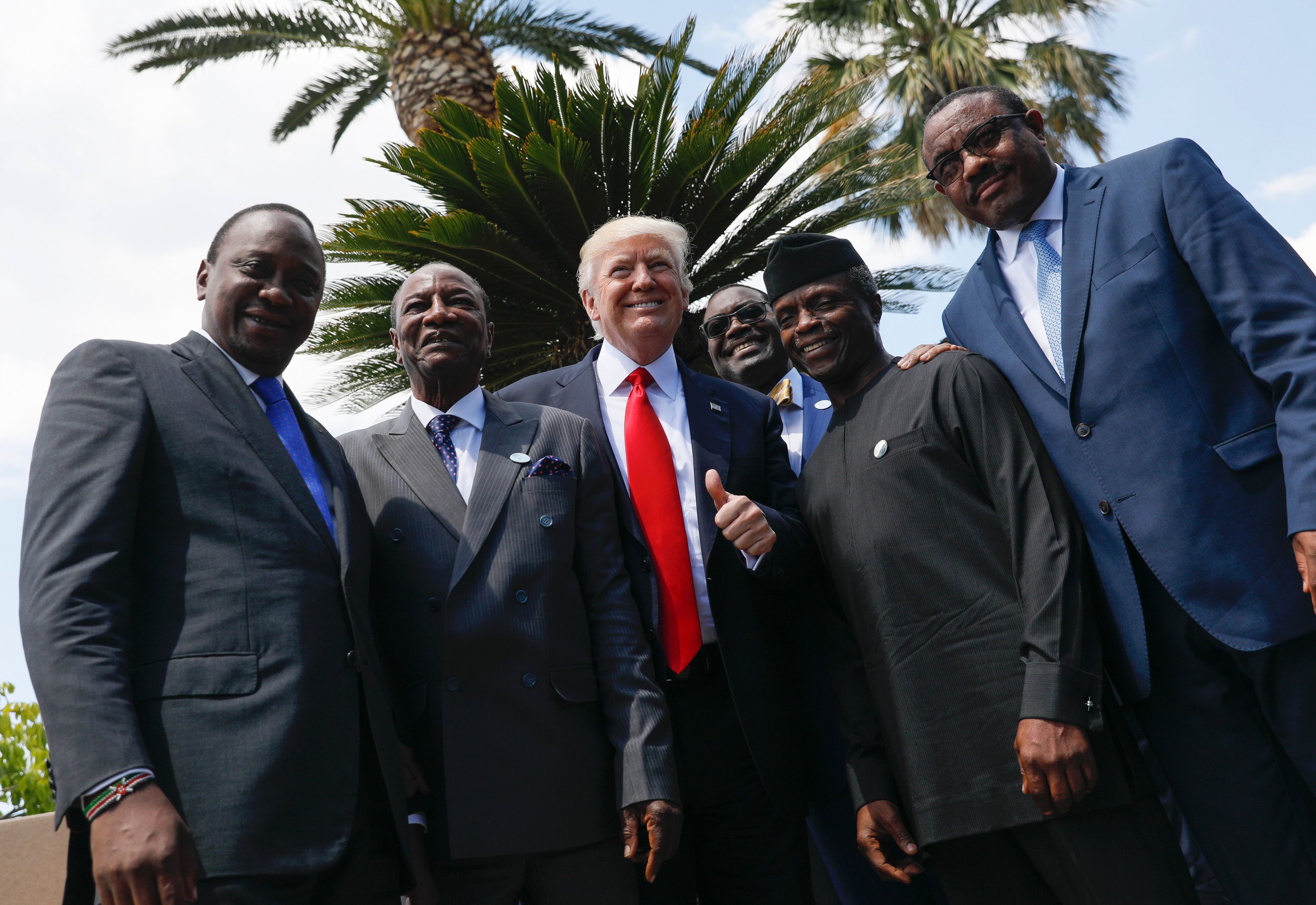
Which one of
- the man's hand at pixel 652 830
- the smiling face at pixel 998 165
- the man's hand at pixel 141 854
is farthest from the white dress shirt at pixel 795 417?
the man's hand at pixel 141 854

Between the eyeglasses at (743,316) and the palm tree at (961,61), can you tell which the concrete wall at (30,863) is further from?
the palm tree at (961,61)

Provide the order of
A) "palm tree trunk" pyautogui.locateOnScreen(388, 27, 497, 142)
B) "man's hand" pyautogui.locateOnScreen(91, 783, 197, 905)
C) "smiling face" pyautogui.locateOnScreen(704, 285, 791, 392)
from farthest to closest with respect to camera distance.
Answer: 1. "palm tree trunk" pyautogui.locateOnScreen(388, 27, 497, 142)
2. "smiling face" pyautogui.locateOnScreen(704, 285, 791, 392)
3. "man's hand" pyautogui.locateOnScreen(91, 783, 197, 905)

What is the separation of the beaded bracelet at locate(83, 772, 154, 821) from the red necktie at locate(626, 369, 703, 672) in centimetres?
155

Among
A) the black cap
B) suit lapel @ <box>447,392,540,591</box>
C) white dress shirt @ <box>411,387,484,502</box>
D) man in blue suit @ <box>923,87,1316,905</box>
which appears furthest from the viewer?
the black cap

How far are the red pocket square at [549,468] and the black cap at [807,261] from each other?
0.92 metres

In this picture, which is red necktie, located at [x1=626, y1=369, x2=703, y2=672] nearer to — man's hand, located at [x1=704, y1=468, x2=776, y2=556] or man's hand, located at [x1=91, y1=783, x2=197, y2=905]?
man's hand, located at [x1=704, y1=468, x2=776, y2=556]

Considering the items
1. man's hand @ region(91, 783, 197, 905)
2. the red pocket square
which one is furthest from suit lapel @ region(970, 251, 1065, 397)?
man's hand @ region(91, 783, 197, 905)

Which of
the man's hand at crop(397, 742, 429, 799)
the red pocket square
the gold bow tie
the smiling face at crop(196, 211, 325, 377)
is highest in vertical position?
the smiling face at crop(196, 211, 325, 377)

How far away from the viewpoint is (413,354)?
3.15m

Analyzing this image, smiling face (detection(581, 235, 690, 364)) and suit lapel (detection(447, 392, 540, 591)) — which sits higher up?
smiling face (detection(581, 235, 690, 364))

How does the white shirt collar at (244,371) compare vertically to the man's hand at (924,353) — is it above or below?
above

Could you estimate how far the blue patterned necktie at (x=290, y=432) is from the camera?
2.42 meters

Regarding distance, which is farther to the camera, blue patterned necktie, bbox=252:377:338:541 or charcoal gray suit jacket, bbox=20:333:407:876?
blue patterned necktie, bbox=252:377:338:541

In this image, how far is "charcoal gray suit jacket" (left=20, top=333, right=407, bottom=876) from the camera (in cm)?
188
